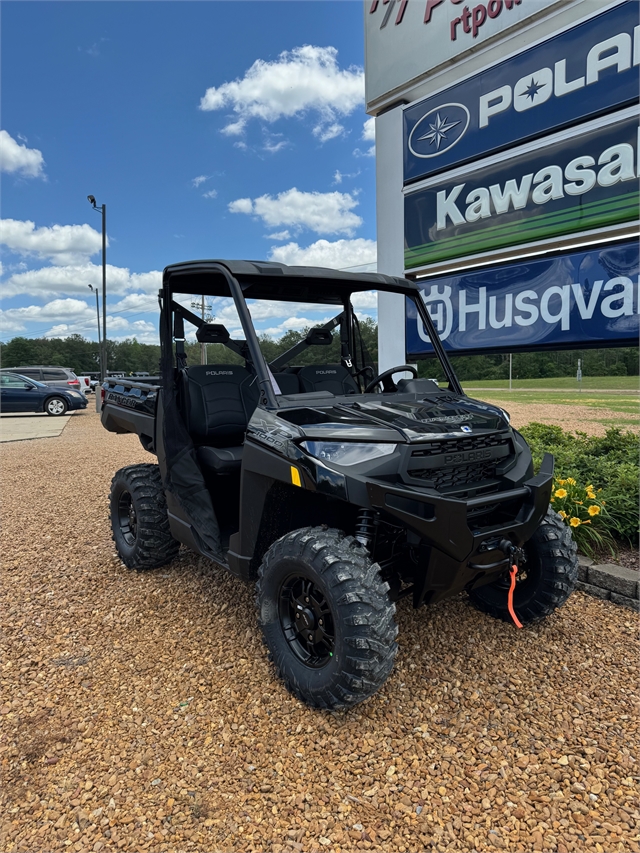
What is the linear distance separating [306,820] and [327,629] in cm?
71

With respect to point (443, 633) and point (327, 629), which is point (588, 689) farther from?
point (327, 629)

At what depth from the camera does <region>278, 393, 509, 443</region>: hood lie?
232 centimetres

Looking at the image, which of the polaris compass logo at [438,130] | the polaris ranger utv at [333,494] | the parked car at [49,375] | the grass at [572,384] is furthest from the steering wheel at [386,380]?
the parked car at [49,375]

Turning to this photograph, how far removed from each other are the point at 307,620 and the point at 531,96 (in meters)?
5.07

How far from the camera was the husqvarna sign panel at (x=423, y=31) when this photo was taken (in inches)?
200

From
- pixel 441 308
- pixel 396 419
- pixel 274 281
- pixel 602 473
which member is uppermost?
pixel 441 308

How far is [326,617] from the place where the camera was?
2.36 metres

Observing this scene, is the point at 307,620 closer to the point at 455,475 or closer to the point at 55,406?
the point at 455,475

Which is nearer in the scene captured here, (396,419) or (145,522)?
(396,419)

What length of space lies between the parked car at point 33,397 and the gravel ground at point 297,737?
1530cm

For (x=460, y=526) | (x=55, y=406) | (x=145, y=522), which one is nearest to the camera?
(x=460, y=526)

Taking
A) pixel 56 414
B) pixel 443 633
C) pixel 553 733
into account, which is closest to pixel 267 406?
pixel 443 633

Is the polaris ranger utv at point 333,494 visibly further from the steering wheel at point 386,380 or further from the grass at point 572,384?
the grass at point 572,384

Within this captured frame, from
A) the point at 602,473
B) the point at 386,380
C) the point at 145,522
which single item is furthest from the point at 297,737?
the point at 602,473
